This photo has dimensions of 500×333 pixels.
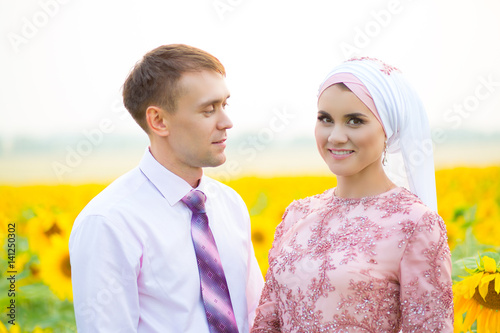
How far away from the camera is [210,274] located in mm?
2576

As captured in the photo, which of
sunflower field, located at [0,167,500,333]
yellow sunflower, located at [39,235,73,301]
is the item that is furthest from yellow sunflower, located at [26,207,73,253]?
yellow sunflower, located at [39,235,73,301]

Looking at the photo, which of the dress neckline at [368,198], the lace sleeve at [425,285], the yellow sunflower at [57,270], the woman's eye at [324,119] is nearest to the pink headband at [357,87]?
the woman's eye at [324,119]

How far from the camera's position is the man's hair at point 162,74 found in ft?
8.63

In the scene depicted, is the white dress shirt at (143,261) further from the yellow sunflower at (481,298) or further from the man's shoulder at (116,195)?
the yellow sunflower at (481,298)

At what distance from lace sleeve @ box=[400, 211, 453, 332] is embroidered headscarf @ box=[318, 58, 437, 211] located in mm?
300

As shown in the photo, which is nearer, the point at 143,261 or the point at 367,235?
the point at 367,235

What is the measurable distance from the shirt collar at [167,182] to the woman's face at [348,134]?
0.61m

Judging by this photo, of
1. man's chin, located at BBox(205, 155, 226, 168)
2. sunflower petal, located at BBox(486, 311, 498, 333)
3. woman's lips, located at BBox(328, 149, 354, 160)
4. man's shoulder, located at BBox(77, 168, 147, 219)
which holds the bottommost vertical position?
sunflower petal, located at BBox(486, 311, 498, 333)

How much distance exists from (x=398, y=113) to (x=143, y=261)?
1016 millimetres

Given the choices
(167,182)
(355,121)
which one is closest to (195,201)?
(167,182)

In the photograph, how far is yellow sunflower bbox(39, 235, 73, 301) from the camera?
10.7 ft

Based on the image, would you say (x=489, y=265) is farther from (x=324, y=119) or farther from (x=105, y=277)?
(x=105, y=277)

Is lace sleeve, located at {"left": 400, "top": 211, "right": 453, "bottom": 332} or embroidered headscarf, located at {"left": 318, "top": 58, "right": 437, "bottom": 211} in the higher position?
embroidered headscarf, located at {"left": 318, "top": 58, "right": 437, "bottom": 211}

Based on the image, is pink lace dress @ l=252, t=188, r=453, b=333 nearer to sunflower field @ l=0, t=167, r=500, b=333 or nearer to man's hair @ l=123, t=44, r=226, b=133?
sunflower field @ l=0, t=167, r=500, b=333
